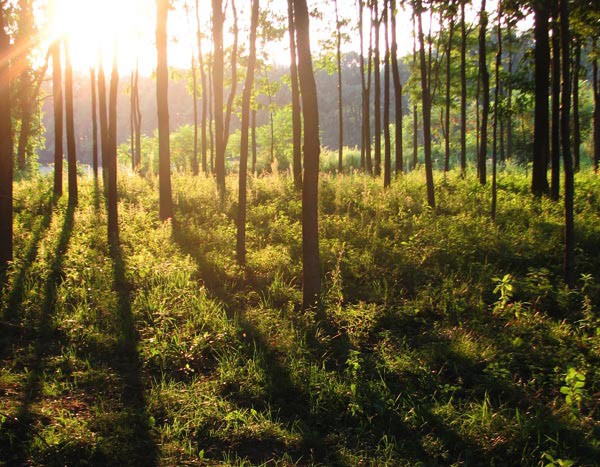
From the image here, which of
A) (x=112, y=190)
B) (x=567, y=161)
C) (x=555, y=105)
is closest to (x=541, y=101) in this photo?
(x=555, y=105)

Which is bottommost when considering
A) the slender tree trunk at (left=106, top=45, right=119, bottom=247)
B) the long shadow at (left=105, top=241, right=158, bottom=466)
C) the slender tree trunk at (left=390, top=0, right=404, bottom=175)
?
the long shadow at (left=105, top=241, right=158, bottom=466)

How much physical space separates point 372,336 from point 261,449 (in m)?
2.70

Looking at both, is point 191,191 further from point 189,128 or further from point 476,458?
point 189,128

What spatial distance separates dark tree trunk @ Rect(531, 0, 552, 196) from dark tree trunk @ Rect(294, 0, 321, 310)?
8.07 meters

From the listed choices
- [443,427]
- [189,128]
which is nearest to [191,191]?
[443,427]

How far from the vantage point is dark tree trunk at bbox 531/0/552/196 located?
1177 centimetres

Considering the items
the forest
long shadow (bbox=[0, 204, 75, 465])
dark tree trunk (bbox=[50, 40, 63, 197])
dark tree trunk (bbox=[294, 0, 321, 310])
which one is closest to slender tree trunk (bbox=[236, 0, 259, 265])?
the forest

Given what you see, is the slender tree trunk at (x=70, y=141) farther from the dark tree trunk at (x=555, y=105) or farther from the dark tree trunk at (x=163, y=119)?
the dark tree trunk at (x=555, y=105)

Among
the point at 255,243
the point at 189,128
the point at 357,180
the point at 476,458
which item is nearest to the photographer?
the point at 476,458

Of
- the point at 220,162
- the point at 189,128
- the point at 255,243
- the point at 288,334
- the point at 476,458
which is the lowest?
the point at 476,458

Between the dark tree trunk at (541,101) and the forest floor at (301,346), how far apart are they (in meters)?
1.71

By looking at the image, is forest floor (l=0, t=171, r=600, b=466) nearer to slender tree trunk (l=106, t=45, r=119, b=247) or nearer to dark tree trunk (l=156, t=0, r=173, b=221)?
slender tree trunk (l=106, t=45, r=119, b=247)

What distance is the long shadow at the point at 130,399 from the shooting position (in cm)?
396

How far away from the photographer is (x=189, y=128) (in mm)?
61812
